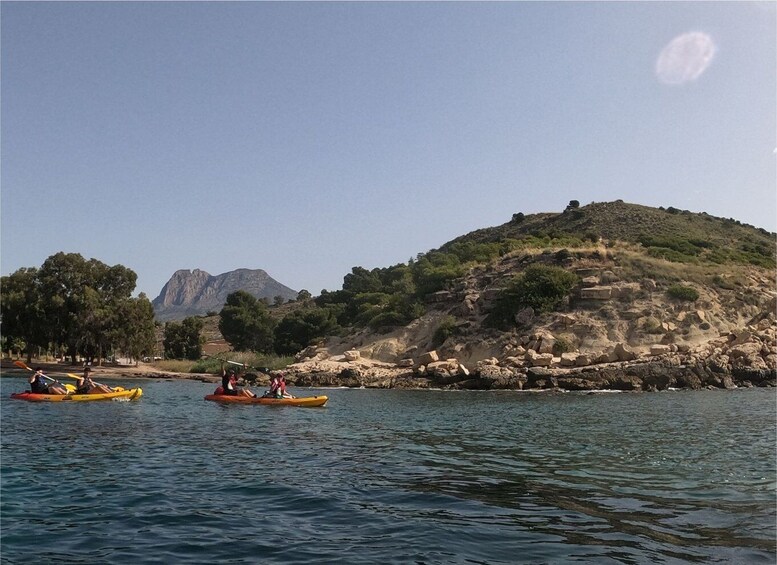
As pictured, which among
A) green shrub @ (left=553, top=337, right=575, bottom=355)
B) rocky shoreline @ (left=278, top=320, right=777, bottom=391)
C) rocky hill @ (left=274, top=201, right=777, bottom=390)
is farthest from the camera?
green shrub @ (left=553, top=337, right=575, bottom=355)

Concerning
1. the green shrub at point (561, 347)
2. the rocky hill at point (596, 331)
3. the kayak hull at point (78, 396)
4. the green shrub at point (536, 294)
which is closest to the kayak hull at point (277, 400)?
the kayak hull at point (78, 396)

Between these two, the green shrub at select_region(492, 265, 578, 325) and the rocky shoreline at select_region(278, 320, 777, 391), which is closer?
the rocky shoreline at select_region(278, 320, 777, 391)

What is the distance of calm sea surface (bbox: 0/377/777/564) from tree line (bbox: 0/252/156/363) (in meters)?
37.2

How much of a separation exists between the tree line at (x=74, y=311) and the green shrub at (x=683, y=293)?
1811 inches

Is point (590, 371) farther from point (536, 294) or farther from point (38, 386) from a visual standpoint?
point (38, 386)

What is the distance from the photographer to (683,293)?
53.8m

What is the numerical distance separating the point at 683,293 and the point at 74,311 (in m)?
51.4

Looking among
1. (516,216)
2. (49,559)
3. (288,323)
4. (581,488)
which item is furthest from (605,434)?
(516,216)

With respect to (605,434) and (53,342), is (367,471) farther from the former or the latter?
(53,342)

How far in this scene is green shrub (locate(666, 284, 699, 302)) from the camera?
53594 mm

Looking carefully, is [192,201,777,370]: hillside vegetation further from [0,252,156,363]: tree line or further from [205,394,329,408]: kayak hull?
Result: [205,394,329,408]: kayak hull

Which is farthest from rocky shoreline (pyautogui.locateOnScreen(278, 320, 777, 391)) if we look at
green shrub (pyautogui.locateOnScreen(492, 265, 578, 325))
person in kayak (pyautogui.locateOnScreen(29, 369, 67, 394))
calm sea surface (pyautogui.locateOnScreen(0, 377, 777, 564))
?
person in kayak (pyautogui.locateOnScreen(29, 369, 67, 394))

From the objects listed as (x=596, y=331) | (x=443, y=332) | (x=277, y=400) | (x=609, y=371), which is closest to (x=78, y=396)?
(x=277, y=400)

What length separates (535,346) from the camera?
49.2 meters
